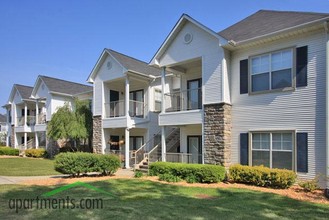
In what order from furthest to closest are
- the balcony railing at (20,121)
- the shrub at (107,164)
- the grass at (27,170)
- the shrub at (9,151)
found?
the balcony railing at (20,121) → the shrub at (9,151) → the grass at (27,170) → the shrub at (107,164)

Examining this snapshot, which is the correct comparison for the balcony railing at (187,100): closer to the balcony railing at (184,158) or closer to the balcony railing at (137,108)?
the balcony railing at (184,158)

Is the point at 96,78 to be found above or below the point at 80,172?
above

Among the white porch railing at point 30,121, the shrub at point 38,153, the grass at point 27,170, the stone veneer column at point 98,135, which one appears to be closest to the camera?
the grass at point 27,170

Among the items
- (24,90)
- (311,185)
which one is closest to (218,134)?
(311,185)

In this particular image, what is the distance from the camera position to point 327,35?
10523mm

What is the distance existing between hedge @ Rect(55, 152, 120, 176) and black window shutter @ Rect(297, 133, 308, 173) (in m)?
9.29

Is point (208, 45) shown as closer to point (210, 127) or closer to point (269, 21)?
point (269, 21)

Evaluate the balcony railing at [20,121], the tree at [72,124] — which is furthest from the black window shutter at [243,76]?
the balcony railing at [20,121]

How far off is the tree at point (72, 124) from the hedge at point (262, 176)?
14825 mm

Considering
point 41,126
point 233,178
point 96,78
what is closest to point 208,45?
point 233,178

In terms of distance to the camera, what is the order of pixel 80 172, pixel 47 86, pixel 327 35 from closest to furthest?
pixel 327 35 → pixel 80 172 → pixel 47 86

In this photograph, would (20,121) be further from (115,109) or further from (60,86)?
(115,109)

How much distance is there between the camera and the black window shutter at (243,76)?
13.0m

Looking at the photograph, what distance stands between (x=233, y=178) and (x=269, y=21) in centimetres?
844
